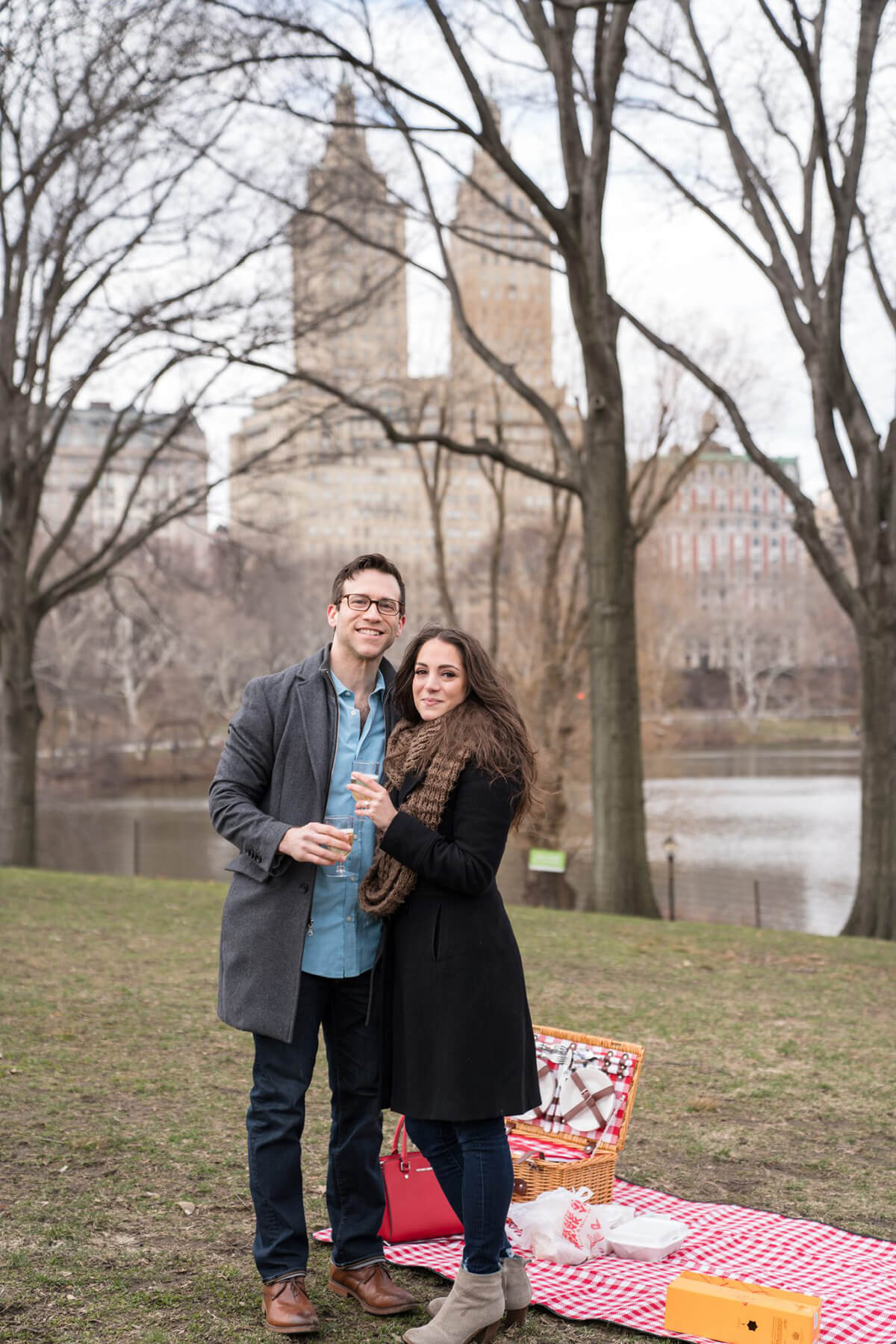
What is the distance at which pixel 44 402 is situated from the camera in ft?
52.1

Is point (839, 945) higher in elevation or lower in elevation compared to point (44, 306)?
lower

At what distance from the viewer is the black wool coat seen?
3.09 m

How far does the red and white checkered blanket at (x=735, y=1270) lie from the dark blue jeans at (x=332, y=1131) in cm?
34

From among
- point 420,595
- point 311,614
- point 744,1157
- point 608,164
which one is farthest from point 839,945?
point 311,614

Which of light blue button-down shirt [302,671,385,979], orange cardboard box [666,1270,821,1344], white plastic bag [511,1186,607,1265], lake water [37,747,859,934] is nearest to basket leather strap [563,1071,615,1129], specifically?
white plastic bag [511,1186,607,1265]

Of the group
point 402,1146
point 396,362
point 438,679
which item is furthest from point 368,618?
point 396,362

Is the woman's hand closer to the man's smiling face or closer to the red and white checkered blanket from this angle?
the man's smiling face

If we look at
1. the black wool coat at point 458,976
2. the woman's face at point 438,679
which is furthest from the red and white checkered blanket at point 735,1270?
the woman's face at point 438,679

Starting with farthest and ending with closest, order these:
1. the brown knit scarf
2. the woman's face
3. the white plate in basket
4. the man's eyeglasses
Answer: the white plate in basket < the man's eyeglasses < the woman's face < the brown knit scarf

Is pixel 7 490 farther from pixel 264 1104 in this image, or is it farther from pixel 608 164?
pixel 264 1104

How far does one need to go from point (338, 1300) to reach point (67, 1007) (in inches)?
152

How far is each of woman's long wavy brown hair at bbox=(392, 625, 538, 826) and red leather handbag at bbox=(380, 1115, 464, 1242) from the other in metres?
1.18

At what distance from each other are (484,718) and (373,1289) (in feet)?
4.99

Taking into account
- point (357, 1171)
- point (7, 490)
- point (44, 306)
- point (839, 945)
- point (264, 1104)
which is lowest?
point (839, 945)
